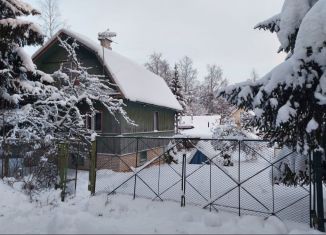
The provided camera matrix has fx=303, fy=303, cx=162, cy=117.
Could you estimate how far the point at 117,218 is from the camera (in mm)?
6641

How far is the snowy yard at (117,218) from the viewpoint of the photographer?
5820mm

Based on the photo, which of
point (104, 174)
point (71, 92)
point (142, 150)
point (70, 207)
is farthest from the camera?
point (142, 150)

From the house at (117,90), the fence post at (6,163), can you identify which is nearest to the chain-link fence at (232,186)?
the fence post at (6,163)

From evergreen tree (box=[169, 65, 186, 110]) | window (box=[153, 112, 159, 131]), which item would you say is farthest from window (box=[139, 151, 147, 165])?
evergreen tree (box=[169, 65, 186, 110])

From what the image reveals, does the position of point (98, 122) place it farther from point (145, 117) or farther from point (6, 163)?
point (6, 163)

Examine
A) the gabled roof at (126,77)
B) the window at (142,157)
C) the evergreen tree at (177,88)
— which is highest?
the evergreen tree at (177,88)

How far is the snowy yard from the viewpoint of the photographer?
582 centimetres

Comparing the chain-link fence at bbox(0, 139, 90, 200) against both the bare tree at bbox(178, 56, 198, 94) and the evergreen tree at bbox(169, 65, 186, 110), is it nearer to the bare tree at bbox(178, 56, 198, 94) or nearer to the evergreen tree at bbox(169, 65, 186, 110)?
the evergreen tree at bbox(169, 65, 186, 110)

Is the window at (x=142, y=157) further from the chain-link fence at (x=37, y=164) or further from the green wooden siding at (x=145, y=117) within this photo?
the chain-link fence at (x=37, y=164)

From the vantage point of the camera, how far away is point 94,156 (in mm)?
8945

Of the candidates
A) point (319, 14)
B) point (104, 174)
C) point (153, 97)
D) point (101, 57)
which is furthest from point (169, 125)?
point (319, 14)

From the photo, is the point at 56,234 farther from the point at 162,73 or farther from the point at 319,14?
the point at 162,73

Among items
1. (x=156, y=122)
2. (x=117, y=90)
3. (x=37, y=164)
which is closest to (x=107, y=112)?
(x=117, y=90)

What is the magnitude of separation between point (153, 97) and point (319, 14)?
47.1 ft
